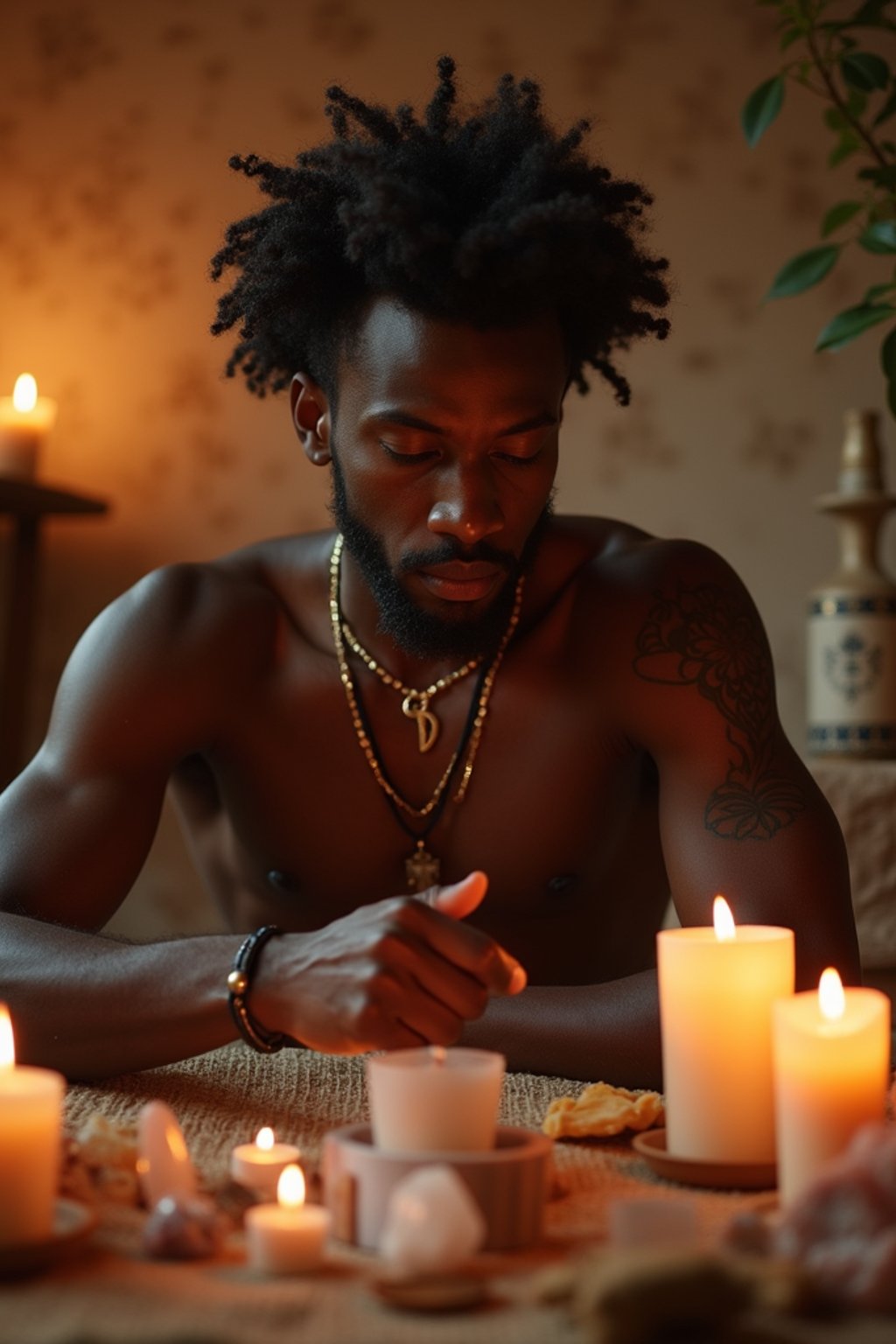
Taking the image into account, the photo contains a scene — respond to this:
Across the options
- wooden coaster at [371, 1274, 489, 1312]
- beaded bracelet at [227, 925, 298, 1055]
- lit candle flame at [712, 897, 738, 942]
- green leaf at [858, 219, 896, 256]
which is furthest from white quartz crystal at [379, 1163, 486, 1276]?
green leaf at [858, 219, 896, 256]

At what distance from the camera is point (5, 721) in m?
2.76

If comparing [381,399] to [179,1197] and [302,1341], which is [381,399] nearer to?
[179,1197]

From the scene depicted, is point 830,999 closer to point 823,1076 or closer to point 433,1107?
point 823,1076

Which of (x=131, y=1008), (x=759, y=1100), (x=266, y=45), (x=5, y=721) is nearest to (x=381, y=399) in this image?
(x=131, y=1008)

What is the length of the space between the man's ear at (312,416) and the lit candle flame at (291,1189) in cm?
106

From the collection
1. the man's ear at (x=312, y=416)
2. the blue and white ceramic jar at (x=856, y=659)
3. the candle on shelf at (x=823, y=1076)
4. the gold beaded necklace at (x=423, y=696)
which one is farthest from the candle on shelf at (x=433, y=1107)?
the blue and white ceramic jar at (x=856, y=659)

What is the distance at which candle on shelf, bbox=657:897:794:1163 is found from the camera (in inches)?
32.6

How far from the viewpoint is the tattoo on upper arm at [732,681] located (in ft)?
4.50

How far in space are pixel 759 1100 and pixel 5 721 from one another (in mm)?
2167

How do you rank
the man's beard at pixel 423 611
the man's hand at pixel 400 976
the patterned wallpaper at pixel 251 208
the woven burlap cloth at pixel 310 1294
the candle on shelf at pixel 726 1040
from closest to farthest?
the woven burlap cloth at pixel 310 1294, the candle on shelf at pixel 726 1040, the man's hand at pixel 400 976, the man's beard at pixel 423 611, the patterned wallpaper at pixel 251 208

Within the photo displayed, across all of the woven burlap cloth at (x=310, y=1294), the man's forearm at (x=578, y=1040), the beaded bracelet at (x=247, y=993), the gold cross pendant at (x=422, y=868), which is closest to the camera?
the woven burlap cloth at (x=310, y=1294)

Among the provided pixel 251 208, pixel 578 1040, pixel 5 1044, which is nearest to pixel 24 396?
pixel 251 208

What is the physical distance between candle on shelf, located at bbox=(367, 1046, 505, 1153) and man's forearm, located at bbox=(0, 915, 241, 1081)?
0.42 meters

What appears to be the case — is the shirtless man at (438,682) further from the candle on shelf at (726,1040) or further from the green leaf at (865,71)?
the candle on shelf at (726,1040)
